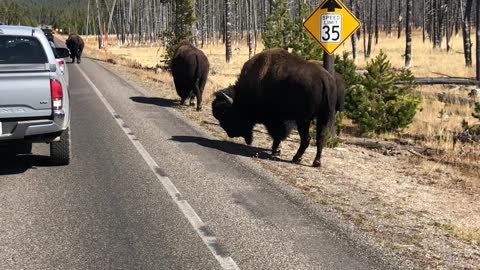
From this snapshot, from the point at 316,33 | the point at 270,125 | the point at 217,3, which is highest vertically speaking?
the point at 217,3

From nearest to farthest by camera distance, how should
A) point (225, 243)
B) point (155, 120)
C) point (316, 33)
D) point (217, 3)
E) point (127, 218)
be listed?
point (225, 243)
point (127, 218)
point (316, 33)
point (155, 120)
point (217, 3)

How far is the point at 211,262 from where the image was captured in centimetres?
450

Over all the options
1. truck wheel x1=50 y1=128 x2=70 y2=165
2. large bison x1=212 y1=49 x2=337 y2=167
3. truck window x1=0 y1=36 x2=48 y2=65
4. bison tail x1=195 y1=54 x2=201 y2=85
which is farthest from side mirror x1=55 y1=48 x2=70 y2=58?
bison tail x1=195 y1=54 x2=201 y2=85

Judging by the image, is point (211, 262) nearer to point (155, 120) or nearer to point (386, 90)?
point (155, 120)

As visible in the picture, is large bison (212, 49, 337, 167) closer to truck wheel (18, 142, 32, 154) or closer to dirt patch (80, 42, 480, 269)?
dirt patch (80, 42, 480, 269)

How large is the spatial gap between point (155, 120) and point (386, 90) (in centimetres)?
591

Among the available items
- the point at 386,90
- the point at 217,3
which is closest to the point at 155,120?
the point at 386,90

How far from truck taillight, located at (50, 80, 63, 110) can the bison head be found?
3.88m

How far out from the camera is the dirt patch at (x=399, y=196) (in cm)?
508

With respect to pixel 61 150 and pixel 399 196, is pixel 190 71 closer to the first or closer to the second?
pixel 61 150

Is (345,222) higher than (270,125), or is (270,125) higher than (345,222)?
(270,125)

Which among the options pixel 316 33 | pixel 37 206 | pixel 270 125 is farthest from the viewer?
pixel 316 33

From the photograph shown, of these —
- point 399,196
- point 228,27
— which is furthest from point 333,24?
point 228,27

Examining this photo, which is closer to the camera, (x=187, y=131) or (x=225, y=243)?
(x=225, y=243)
